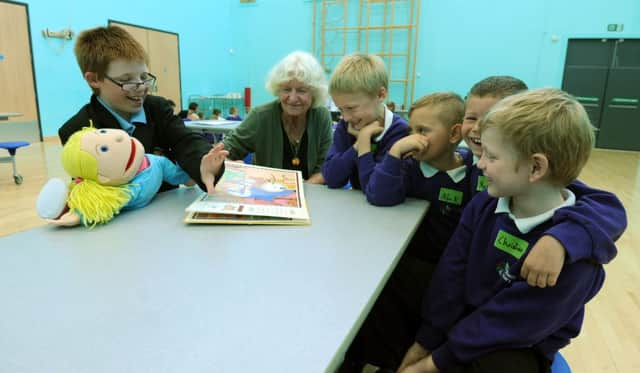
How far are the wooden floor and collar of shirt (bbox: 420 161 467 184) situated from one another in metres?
0.86

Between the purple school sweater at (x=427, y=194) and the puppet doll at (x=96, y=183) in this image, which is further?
the purple school sweater at (x=427, y=194)

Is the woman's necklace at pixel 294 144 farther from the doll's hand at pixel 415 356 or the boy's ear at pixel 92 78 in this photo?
the doll's hand at pixel 415 356

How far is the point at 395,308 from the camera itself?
1.13 metres

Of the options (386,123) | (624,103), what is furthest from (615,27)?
(386,123)

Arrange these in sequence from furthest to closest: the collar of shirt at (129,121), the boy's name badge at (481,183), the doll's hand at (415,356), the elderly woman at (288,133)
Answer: the elderly woman at (288,133)
the collar of shirt at (129,121)
the boy's name badge at (481,183)
the doll's hand at (415,356)

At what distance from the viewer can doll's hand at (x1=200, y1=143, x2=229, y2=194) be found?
1.11 meters

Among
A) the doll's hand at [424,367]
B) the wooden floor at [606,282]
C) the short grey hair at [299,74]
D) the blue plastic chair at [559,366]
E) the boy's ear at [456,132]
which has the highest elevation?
the short grey hair at [299,74]

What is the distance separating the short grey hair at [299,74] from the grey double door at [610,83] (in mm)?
6900

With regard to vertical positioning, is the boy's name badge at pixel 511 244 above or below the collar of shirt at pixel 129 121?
below

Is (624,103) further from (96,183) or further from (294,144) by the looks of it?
(96,183)

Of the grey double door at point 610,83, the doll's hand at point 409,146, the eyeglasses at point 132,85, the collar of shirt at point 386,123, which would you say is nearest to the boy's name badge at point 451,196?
the doll's hand at point 409,146

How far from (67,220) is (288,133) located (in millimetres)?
1177

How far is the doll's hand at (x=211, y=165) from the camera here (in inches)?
43.8

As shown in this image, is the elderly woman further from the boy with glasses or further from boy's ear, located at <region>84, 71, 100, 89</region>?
boy's ear, located at <region>84, 71, 100, 89</region>
